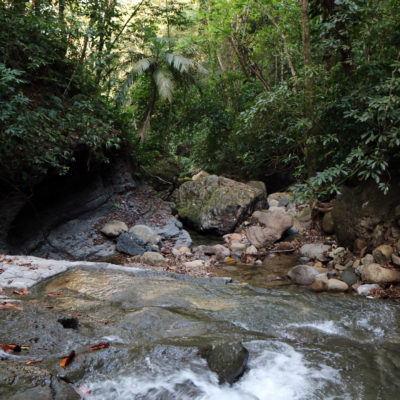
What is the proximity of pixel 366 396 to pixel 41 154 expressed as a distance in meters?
6.68

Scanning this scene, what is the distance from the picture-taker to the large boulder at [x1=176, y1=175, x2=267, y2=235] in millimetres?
10039

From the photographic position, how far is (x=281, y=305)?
4129mm

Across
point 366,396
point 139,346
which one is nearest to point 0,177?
point 139,346

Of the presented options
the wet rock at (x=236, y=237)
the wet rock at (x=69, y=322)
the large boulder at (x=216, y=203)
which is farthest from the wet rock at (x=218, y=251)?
the wet rock at (x=69, y=322)

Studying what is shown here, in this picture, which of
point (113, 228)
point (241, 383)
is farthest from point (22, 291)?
point (113, 228)

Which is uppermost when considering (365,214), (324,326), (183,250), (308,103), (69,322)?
(308,103)

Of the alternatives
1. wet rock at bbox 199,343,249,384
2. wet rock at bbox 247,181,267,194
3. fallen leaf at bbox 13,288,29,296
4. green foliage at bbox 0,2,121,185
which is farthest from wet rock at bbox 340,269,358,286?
wet rock at bbox 247,181,267,194

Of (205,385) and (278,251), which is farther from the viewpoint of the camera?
(278,251)

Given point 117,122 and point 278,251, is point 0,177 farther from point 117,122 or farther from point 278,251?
point 278,251

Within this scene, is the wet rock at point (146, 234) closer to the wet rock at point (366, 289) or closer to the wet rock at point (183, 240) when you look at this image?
the wet rock at point (183, 240)

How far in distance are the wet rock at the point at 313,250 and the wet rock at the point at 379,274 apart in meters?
1.68

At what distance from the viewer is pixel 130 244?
8094 mm

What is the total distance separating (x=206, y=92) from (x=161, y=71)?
223 centimetres

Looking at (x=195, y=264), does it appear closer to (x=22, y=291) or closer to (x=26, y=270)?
(x=26, y=270)
